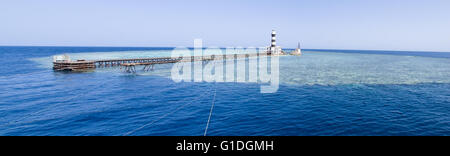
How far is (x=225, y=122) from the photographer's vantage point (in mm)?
18266

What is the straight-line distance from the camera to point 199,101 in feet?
83.0
